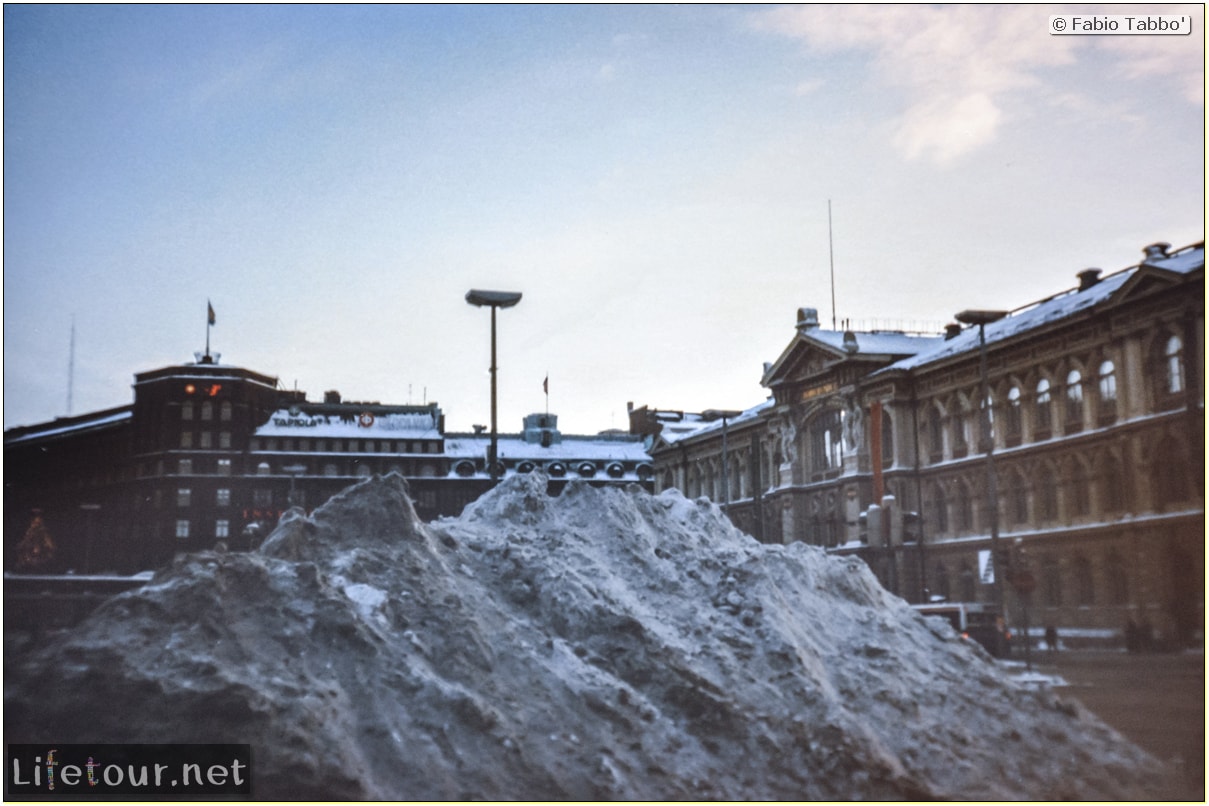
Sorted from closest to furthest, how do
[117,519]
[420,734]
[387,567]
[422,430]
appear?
[420,734], [387,567], [117,519], [422,430]

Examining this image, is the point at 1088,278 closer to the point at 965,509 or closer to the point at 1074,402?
the point at 1074,402

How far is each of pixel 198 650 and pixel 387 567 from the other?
2.07m

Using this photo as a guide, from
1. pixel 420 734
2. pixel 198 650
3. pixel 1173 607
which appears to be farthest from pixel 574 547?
pixel 1173 607

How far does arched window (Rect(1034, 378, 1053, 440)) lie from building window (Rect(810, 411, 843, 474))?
4894mm

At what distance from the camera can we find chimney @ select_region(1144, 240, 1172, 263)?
13250mm

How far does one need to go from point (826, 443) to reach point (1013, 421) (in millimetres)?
4807

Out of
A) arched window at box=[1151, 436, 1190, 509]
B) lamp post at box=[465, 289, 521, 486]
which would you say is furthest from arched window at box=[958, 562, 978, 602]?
lamp post at box=[465, 289, 521, 486]

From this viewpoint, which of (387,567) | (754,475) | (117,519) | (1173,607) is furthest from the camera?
(754,475)

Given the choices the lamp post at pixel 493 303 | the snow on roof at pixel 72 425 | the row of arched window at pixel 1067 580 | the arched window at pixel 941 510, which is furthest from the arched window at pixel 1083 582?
the snow on roof at pixel 72 425

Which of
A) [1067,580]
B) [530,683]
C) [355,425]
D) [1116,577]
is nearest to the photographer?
[530,683]

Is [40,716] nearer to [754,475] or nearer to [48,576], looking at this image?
[48,576]

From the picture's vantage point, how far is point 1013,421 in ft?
56.4

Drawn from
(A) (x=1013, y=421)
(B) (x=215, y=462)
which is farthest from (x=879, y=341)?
(B) (x=215, y=462)

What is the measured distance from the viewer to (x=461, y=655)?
11055mm
